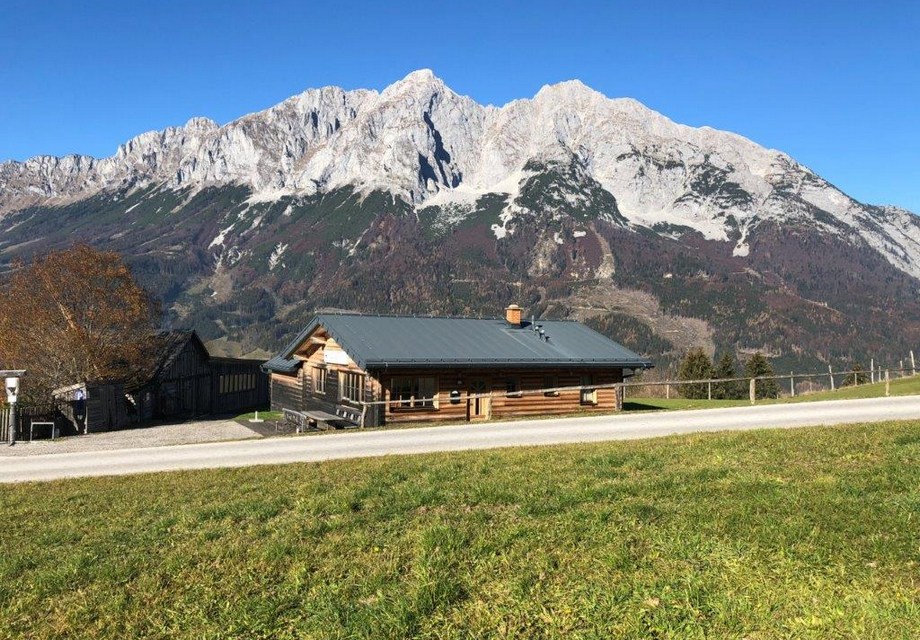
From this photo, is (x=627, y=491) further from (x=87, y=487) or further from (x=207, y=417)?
(x=207, y=417)

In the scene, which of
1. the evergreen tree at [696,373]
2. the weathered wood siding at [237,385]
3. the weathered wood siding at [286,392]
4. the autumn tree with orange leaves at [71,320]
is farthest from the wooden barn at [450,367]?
the evergreen tree at [696,373]

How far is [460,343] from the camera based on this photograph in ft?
111

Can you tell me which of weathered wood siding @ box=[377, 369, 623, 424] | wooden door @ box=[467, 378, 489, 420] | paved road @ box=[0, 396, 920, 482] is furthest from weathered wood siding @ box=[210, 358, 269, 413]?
paved road @ box=[0, 396, 920, 482]

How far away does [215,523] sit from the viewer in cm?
957

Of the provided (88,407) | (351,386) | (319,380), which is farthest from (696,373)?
(88,407)

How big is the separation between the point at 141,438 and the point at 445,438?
1904 centimetres

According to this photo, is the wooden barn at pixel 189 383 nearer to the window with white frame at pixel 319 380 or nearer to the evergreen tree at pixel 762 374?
the window with white frame at pixel 319 380

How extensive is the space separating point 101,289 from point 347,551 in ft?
129

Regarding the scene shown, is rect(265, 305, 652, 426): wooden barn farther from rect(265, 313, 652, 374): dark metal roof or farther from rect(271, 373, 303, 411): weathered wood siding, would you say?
rect(271, 373, 303, 411): weathered wood siding

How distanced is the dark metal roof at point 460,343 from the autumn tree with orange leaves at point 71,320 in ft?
38.0

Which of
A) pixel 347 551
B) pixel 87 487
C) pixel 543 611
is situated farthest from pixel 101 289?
pixel 543 611

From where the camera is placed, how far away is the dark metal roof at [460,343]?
3136 centimetres

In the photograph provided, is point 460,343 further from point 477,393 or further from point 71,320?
point 71,320

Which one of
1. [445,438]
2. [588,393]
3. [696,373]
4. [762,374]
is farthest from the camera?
[696,373]
